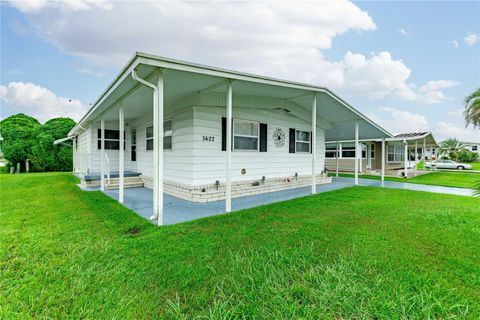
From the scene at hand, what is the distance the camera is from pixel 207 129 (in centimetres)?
718

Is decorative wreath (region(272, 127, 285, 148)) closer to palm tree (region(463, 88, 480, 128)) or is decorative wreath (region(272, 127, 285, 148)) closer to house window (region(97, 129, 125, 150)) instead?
house window (region(97, 129, 125, 150))

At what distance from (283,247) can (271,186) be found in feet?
16.7

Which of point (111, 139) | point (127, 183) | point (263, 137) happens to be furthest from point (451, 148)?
point (111, 139)

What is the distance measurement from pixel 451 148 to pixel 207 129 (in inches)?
1840

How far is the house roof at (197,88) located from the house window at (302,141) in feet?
2.80

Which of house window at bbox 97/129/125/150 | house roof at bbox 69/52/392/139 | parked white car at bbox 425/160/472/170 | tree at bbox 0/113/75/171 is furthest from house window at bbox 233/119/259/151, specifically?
parked white car at bbox 425/160/472/170

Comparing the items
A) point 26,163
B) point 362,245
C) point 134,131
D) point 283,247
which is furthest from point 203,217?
point 26,163

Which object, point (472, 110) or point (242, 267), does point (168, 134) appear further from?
point (472, 110)

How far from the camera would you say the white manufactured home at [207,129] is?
4.95 meters

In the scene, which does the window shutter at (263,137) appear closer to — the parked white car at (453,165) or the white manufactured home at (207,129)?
the white manufactured home at (207,129)

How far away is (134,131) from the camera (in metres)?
11.1

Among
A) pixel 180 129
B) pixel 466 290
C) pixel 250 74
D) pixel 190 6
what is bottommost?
pixel 466 290

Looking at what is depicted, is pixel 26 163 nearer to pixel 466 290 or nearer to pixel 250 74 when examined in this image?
pixel 250 74

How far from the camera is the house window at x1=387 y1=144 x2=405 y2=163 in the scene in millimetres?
20091
